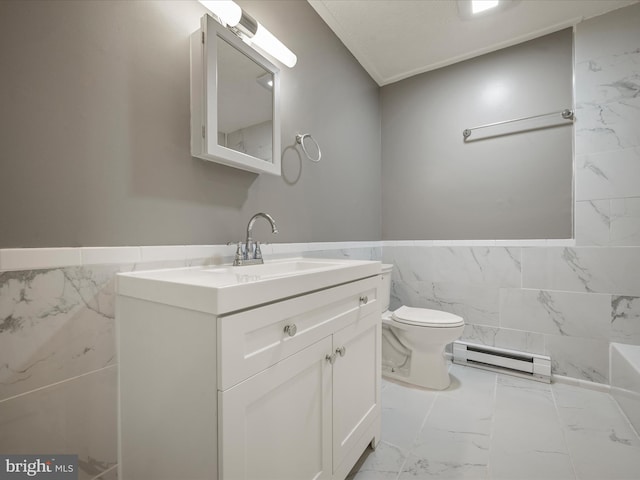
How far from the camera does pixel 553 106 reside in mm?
1979

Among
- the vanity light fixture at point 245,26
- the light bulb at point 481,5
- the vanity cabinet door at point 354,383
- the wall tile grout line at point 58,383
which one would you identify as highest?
the light bulb at point 481,5

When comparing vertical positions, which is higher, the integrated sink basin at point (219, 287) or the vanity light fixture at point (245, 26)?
the vanity light fixture at point (245, 26)

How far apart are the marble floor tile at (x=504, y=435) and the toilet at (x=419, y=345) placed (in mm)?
91

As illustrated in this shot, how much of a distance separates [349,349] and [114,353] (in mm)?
778

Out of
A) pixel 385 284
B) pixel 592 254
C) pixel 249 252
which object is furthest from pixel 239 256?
pixel 592 254

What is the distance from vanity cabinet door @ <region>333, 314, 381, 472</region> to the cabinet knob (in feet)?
0.77

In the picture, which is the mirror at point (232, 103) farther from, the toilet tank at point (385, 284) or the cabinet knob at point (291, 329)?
the toilet tank at point (385, 284)

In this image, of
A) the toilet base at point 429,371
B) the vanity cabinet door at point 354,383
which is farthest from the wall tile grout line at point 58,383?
the toilet base at point 429,371

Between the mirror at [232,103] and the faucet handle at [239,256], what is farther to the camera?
the faucet handle at [239,256]

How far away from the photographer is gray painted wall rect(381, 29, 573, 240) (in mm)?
1979

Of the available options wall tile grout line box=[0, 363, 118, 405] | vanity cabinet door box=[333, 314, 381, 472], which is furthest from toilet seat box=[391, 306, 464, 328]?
wall tile grout line box=[0, 363, 118, 405]

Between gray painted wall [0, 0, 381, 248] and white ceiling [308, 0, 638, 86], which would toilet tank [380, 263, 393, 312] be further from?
white ceiling [308, 0, 638, 86]

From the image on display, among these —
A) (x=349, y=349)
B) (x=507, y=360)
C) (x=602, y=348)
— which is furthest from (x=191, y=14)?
(x=602, y=348)

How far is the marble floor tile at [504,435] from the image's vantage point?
1186 millimetres
